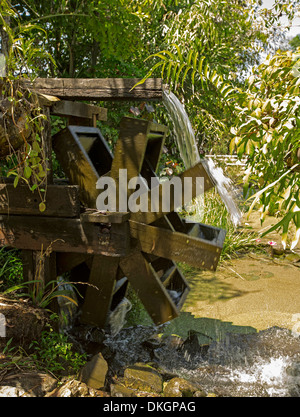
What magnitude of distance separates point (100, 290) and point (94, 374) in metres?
0.85

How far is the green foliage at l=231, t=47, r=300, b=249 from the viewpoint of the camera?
1.87 metres

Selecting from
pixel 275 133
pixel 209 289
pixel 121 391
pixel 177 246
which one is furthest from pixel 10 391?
pixel 209 289

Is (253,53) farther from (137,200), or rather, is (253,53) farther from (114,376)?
(114,376)

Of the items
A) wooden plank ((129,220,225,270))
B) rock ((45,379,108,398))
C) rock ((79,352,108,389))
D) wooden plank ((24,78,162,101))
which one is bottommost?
rock ((79,352,108,389))

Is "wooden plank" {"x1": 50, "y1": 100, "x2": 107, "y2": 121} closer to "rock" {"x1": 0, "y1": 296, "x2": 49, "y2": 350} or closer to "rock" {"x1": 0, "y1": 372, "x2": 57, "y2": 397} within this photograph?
"rock" {"x1": 0, "y1": 296, "x2": 49, "y2": 350}

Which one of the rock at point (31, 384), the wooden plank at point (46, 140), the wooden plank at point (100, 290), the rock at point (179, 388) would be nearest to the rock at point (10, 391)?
the rock at point (31, 384)

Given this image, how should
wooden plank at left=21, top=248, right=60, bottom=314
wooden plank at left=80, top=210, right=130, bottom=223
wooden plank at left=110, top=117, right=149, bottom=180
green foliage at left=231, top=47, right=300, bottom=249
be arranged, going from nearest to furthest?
green foliage at left=231, top=47, right=300, bottom=249
wooden plank at left=80, top=210, right=130, bottom=223
wooden plank at left=110, top=117, right=149, bottom=180
wooden plank at left=21, top=248, right=60, bottom=314

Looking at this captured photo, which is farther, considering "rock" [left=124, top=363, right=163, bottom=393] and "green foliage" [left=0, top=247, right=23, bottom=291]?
"green foliage" [left=0, top=247, right=23, bottom=291]

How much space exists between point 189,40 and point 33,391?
22.7ft

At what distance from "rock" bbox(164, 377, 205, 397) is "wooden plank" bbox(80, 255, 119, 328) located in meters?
0.91

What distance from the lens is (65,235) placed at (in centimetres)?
341

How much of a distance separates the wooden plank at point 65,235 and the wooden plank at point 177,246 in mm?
142

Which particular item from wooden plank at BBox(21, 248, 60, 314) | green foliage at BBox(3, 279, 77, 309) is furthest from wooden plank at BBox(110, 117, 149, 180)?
green foliage at BBox(3, 279, 77, 309)
